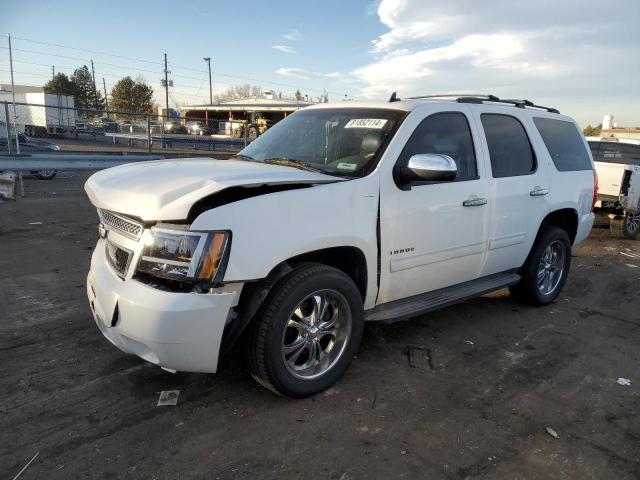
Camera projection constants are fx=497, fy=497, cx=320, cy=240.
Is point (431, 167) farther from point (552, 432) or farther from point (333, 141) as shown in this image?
point (552, 432)

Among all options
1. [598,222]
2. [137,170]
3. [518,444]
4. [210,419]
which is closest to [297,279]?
[210,419]

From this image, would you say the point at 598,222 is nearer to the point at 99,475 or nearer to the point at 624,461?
the point at 624,461

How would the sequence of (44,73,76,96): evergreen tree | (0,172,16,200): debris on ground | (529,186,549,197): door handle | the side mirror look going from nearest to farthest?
the side mirror, (529,186,549,197): door handle, (0,172,16,200): debris on ground, (44,73,76,96): evergreen tree

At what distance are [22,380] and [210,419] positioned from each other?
1.34m

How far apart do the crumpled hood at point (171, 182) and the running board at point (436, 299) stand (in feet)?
3.39

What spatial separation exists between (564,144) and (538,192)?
36.9 inches

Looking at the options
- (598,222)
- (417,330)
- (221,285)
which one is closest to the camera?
(221,285)

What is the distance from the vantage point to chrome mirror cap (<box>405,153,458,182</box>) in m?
3.21

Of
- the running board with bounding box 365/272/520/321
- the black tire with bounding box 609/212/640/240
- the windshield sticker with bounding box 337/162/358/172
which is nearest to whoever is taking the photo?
the windshield sticker with bounding box 337/162/358/172

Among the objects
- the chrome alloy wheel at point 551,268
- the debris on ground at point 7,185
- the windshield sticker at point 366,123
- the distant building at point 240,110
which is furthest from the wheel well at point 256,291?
the distant building at point 240,110

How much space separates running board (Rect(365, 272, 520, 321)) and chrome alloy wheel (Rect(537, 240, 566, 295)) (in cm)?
60

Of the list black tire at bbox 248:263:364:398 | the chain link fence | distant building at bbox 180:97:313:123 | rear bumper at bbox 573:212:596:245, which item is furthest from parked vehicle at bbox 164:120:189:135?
black tire at bbox 248:263:364:398

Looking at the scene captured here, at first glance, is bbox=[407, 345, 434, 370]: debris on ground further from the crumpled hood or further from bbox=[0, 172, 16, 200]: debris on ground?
bbox=[0, 172, 16, 200]: debris on ground

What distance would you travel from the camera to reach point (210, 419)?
292cm
